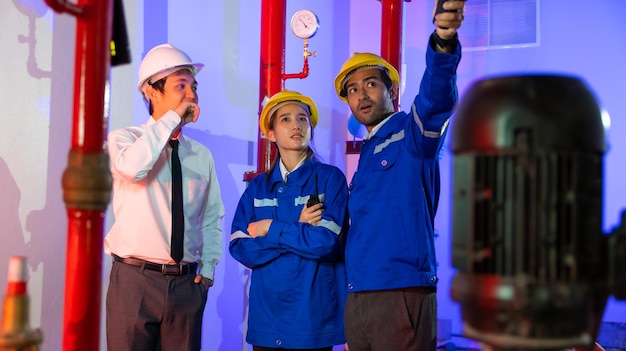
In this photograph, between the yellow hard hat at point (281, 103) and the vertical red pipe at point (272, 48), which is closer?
the yellow hard hat at point (281, 103)

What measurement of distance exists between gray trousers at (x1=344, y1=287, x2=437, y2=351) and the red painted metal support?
1.33 meters

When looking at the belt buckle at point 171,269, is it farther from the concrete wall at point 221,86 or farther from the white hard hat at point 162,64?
the white hard hat at point 162,64

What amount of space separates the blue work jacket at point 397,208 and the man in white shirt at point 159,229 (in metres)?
0.63

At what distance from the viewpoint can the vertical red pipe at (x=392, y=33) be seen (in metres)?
3.78

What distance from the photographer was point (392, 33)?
3797mm

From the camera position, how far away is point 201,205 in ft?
8.54

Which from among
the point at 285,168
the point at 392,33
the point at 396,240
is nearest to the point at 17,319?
the point at 396,240

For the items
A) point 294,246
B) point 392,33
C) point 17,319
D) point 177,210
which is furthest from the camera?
point 392,33

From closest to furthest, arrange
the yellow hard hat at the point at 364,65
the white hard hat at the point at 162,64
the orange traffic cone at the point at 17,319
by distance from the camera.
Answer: the orange traffic cone at the point at 17,319, the yellow hard hat at the point at 364,65, the white hard hat at the point at 162,64

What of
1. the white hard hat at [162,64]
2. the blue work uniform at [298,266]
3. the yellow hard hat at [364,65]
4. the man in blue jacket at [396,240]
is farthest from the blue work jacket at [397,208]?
the white hard hat at [162,64]

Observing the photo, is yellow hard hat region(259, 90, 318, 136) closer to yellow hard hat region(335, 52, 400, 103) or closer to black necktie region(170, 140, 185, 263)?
yellow hard hat region(335, 52, 400, 103)

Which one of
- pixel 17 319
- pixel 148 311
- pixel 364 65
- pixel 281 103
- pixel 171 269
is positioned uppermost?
pixel 364 65

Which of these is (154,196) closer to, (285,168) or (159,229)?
(159,229)

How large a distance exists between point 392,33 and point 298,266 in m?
1.92
